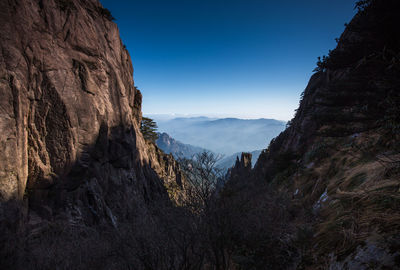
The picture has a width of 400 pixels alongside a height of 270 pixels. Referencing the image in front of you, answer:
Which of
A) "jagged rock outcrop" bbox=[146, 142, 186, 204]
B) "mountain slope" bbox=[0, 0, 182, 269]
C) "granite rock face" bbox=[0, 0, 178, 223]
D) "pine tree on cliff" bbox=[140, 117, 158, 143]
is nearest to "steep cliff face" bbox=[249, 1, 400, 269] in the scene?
"mountain slope" bbox=[0, 0, 182, 269]

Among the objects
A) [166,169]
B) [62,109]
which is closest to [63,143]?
[62,109]

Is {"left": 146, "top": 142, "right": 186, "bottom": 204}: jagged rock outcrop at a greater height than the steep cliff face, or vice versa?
the steep cliff face

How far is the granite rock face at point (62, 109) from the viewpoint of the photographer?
1252cm

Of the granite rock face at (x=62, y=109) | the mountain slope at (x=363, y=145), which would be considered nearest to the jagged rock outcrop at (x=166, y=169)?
the granite rock face at (x=62, y=109)

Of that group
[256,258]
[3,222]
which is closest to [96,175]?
[3,222]

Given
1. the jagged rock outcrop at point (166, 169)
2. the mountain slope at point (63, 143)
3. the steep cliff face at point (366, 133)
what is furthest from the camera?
the jagged rock outcrop at point (166, 169)

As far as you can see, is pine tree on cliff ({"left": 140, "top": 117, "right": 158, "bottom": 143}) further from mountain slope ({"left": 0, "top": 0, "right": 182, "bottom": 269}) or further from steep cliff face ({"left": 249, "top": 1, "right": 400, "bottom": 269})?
steep cliff face ({"left": 249, "top": 1, "right": 400, "bottom": 269})

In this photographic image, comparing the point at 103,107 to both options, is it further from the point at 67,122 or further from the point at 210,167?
the point at 210,167

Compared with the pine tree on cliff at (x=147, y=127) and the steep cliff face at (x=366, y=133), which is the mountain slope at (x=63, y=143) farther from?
the pine tree on cliff at (x=147, y=127)

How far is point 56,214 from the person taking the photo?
15.5 metres

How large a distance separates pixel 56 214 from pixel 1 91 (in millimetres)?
11179

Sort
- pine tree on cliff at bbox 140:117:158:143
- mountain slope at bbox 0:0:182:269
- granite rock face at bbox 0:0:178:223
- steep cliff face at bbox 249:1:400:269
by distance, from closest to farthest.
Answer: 1. steep cliff face at bbox 249:1:400:269
2. mountain slope at bbox 0:0:182:269
3. granite rock face at bbox 0:0:178:223
4. pine tree on cliff at bbox 140:117:158:143

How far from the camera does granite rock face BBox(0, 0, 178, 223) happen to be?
41.1ft

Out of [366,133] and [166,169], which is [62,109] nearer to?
[366,133]
